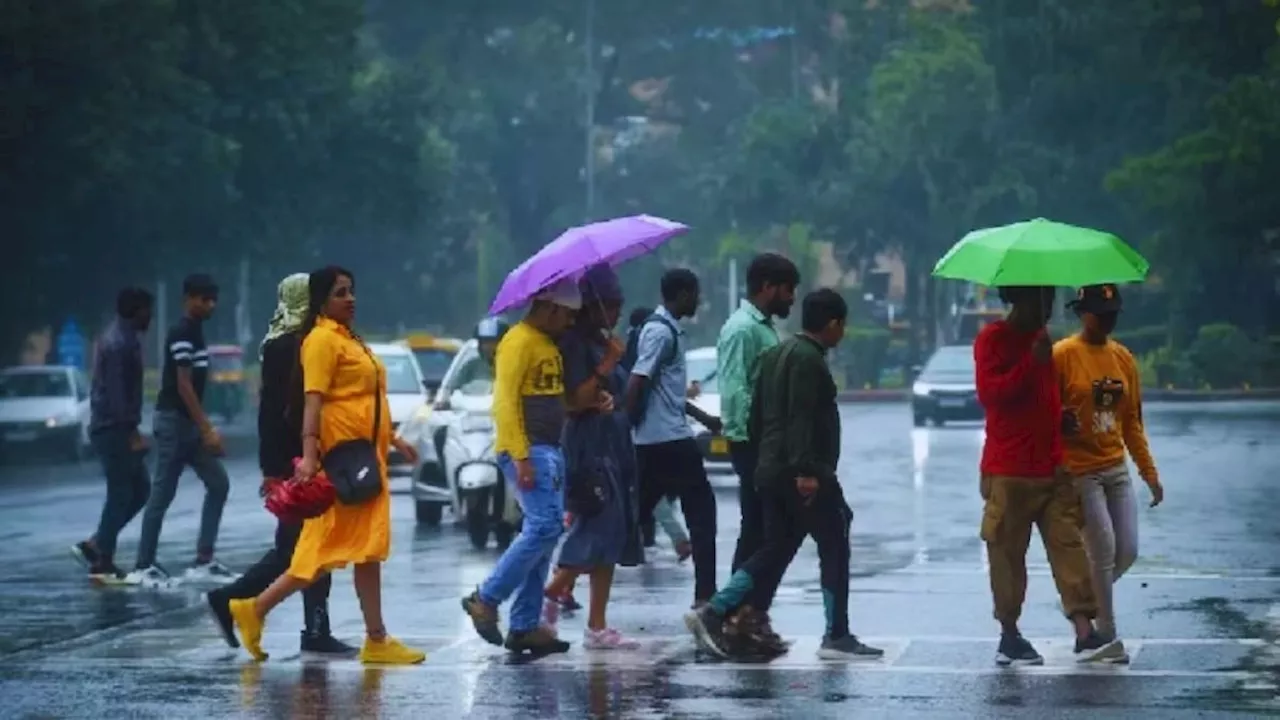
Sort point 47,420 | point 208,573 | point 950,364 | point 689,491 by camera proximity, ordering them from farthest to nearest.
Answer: point 950,364, point 47,420, point 208,573, point 689,491

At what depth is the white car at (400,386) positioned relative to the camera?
31462 mm

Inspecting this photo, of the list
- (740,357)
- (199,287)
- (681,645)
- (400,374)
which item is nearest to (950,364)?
(400,374)

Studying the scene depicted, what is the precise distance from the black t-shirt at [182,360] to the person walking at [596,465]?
4.59 m

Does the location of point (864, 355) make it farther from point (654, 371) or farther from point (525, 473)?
point (525, 473)

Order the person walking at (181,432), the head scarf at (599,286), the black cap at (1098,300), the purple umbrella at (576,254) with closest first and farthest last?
the black cap at (1098,300)
the purple umbrella at (576,254)
the head scarf at (599,286)
the person walking at (181,432)

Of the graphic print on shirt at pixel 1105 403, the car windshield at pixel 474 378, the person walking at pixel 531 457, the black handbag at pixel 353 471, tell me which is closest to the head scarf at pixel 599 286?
the person walking at pixel 531 457

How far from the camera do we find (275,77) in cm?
4884

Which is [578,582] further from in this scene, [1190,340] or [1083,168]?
[1083,168]

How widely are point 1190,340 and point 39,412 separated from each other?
1314 inches

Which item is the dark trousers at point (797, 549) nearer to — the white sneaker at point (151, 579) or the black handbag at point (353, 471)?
the black handbag at point (353, 471)

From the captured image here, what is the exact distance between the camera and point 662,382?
14.8m

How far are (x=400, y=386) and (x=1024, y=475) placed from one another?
808 inches

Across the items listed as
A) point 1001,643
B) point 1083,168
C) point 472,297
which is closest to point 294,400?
point 1001,643

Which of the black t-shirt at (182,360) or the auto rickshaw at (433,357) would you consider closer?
the black t-shirt at (182,360)
